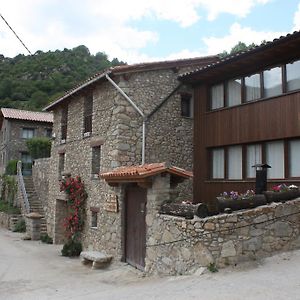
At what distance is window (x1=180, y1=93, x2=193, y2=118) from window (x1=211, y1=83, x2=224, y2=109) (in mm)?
1206

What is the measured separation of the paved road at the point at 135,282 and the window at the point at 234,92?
626 centimetres

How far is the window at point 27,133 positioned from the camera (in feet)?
119

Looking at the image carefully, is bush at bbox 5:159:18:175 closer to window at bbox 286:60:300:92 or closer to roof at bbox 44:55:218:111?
roof at bbox 44:55:218:111

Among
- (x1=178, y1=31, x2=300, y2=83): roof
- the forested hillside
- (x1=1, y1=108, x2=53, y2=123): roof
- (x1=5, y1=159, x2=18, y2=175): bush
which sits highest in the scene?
the forested hillside

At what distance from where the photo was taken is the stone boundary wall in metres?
8.77

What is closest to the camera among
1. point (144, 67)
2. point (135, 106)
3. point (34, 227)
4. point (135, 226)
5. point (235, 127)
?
point (135, 226)

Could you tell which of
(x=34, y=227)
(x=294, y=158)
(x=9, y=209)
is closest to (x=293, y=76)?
(x=294, y=158)

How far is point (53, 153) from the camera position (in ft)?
69.3

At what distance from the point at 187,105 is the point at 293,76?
16.5 ft

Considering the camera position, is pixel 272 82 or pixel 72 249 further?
pixel 72 249

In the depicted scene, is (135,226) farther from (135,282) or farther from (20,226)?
(20,226)

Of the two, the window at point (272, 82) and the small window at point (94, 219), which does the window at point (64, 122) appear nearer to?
the small window at point (94, 219)

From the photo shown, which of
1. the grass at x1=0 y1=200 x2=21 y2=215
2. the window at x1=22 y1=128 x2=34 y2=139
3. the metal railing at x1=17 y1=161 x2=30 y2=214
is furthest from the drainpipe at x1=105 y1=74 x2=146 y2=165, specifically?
the window at x1=22 y1=128 x2=34 y2=139

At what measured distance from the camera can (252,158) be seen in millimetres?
13445
